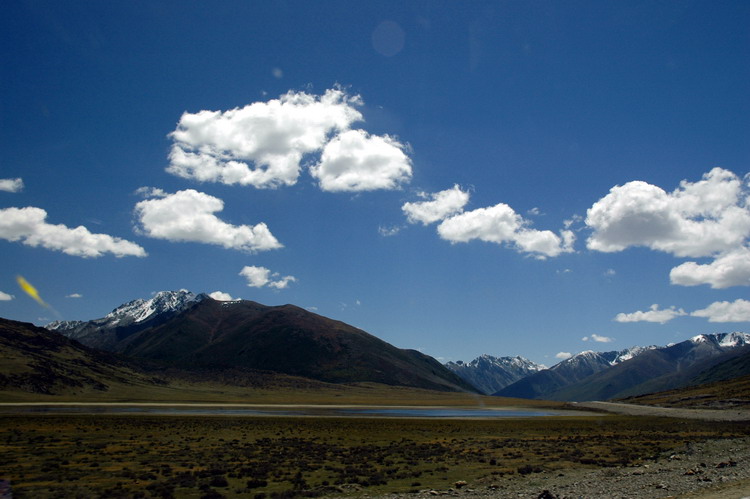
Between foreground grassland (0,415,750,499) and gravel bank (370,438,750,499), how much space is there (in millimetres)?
1885

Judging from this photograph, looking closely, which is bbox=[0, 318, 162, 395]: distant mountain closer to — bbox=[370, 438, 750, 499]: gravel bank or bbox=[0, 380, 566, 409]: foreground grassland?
bbox=[0, 380, 566, 409]: foreground grassland

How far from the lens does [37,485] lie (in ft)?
88.6

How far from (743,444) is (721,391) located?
110m

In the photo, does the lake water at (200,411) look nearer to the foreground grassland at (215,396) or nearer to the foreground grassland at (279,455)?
the foreground grassland at (279,455)

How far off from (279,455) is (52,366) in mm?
141039

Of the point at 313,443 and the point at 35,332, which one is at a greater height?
the point at 35,332

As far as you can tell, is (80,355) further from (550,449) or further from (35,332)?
(550,449)

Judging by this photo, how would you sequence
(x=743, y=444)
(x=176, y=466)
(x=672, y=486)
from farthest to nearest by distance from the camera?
(x=743, y=444)
(x=176, y=466)
(x=672, y=486)

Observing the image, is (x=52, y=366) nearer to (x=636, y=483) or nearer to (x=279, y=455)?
(x=279, y=455)

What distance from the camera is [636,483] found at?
90.8ft

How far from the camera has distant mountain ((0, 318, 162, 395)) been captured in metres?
126

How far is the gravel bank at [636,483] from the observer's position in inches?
962

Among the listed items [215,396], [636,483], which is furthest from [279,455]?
[215,396]

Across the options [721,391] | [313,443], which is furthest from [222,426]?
[721,391]
